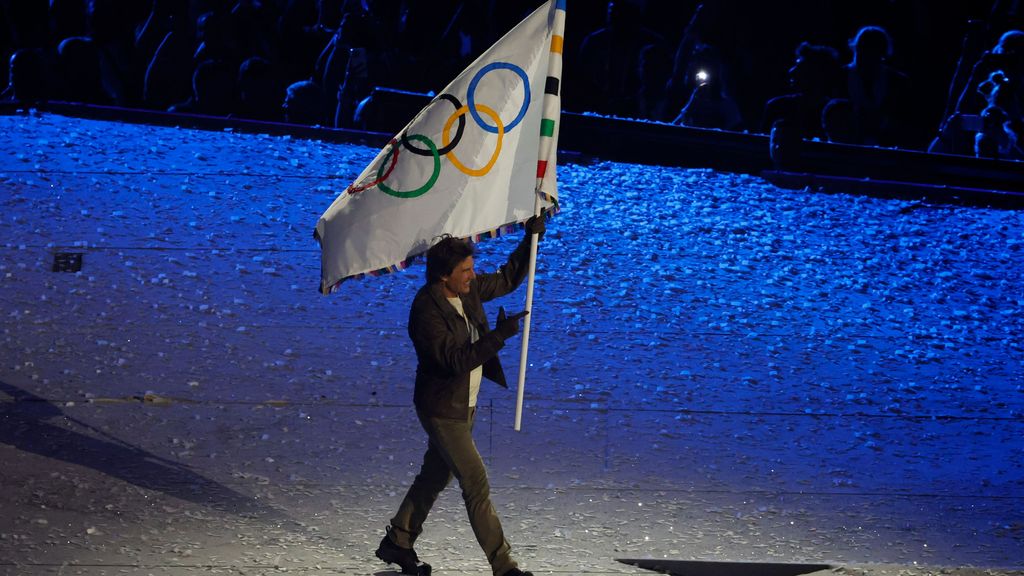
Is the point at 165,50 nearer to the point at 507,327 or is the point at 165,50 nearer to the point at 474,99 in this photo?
the point at 474,99

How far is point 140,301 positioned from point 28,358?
4.02 feet

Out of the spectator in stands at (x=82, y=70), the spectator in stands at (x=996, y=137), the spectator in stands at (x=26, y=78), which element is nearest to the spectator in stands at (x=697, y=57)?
the spectator in stands at (x=996, y=137)

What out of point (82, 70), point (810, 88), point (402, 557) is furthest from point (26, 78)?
point (402, 557)

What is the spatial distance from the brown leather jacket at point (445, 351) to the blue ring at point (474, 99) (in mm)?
807

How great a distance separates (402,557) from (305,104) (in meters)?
9.47

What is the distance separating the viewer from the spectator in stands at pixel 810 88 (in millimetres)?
13695

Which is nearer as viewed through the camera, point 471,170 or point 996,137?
point 471,170

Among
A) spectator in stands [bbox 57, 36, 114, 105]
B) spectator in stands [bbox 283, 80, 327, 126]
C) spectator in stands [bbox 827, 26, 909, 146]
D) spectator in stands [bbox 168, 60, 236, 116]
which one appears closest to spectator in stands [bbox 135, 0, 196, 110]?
spectator in stands [bbox 168, 60, 236, 116]

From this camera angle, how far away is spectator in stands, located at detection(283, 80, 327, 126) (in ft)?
45.2

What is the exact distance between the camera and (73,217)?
35.0 ft

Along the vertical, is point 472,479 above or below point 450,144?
below

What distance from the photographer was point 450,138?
5.34 meters

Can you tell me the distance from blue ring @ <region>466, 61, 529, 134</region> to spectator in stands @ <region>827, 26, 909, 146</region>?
30.4ft

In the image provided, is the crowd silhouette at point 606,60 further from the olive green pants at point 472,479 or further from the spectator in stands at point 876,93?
the olive green pants at point 472,479
